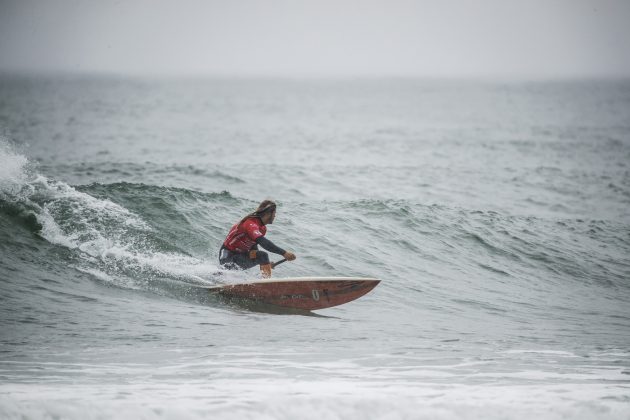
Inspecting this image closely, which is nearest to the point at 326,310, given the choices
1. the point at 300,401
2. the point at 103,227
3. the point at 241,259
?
the point at 241,259

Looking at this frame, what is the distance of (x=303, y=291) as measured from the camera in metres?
9.29

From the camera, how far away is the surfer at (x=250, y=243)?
31.3 ft

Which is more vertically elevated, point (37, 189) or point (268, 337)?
point (37, 189)

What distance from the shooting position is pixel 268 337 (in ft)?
26.0

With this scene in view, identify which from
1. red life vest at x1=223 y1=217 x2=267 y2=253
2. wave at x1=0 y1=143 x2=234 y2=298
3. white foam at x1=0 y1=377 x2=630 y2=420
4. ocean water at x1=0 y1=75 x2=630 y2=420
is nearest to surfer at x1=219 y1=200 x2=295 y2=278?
red life vest at x1=223 y1=217 x2=267 y2=253

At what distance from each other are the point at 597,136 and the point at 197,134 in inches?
1030

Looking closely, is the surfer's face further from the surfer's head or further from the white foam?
the white foam

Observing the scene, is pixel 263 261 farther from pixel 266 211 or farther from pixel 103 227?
pixel 103 227

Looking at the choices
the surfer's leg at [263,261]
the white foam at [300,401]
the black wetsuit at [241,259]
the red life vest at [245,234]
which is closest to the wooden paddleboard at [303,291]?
the surfer's leg at [263,261]

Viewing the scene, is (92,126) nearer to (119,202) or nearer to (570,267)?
(119,202)

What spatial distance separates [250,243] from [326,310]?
5.03 ft

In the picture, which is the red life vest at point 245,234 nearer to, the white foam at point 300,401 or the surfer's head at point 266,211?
the surfer's head at point 266,211

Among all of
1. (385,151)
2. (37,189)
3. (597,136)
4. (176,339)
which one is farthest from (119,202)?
(597,136)

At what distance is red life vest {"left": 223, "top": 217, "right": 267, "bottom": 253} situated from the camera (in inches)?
378
